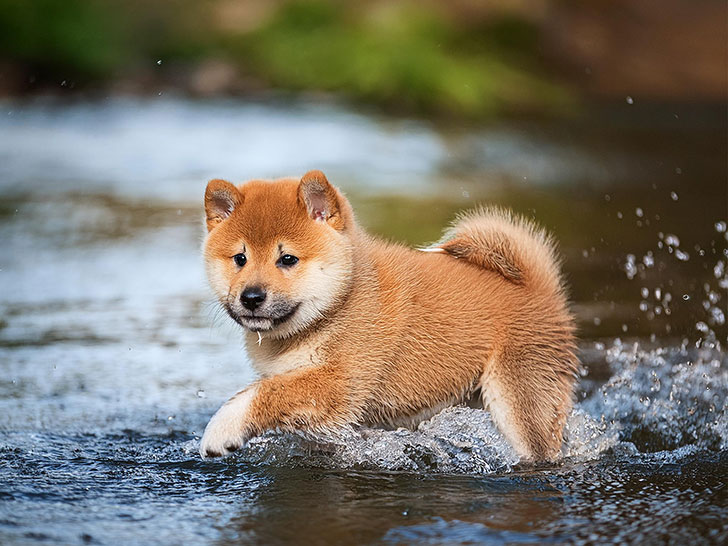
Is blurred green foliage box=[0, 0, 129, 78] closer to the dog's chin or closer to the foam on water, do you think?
the foam on water

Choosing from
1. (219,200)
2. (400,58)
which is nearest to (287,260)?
(219,200)

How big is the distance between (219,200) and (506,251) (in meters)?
1.44

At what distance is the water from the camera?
4.38 meters

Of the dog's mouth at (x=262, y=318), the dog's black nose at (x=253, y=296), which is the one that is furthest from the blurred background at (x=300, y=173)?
the dog's black nose at (x=253, y=296)

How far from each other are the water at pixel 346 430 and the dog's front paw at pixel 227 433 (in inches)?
5.9

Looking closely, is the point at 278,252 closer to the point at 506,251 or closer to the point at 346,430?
the point at 346,430

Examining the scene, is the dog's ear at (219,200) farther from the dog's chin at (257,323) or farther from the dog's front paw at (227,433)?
the dog's front paw at (227,433)

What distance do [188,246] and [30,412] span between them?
4471mm

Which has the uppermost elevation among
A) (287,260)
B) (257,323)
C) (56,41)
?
(56,41)

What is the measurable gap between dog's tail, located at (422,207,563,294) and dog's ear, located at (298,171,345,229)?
2.71 ft

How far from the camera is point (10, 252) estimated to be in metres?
9.51

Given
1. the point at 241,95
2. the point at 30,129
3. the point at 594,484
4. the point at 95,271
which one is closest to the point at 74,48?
the point at 241,95

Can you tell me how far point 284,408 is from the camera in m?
4.78

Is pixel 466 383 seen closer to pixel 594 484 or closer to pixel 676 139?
pixel 594 484
